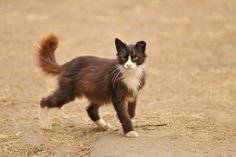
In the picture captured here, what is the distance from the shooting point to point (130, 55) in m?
8.39

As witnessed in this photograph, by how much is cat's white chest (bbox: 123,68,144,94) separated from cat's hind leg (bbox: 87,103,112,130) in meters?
1.02

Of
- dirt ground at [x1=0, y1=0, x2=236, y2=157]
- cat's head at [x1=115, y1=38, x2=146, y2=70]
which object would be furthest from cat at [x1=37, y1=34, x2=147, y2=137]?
dirt ground at [x1=0, y1=0, x2=236, y2=157]

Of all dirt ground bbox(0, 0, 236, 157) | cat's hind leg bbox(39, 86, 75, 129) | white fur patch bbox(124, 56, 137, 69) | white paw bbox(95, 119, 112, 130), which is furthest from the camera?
white paw bbox(95, 119, 112, 130)

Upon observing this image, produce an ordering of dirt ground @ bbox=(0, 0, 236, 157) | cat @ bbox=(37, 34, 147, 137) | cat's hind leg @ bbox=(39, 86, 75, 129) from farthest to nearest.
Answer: cat's hind leg @ bbox=(39, 86, 75, 129) → dirt ground @ bbox=(0, 0, 236, 157) → cat @ bbox=(37, 34, 147, 137)

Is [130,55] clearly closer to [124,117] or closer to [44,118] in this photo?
[124,117]

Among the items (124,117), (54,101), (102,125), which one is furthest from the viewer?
(102,125)

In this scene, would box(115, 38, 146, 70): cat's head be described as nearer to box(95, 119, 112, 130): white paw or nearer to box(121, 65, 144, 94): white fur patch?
box(121, 65, 144, 94): white fur patch

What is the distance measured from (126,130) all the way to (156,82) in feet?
16.6

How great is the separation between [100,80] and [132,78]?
0.53 meters

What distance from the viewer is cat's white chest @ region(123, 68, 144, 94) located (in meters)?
8.55

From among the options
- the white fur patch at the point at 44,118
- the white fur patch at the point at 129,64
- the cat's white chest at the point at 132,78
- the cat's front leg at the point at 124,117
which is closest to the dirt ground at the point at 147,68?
the white fur patch at the point at 44,118

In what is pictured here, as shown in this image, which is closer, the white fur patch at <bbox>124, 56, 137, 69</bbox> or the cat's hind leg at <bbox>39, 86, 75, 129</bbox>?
the white fur patch at <bbox>124, 56, 137, 69</bbox>

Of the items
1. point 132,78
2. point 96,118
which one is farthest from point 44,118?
point 132,78

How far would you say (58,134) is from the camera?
9.23m
